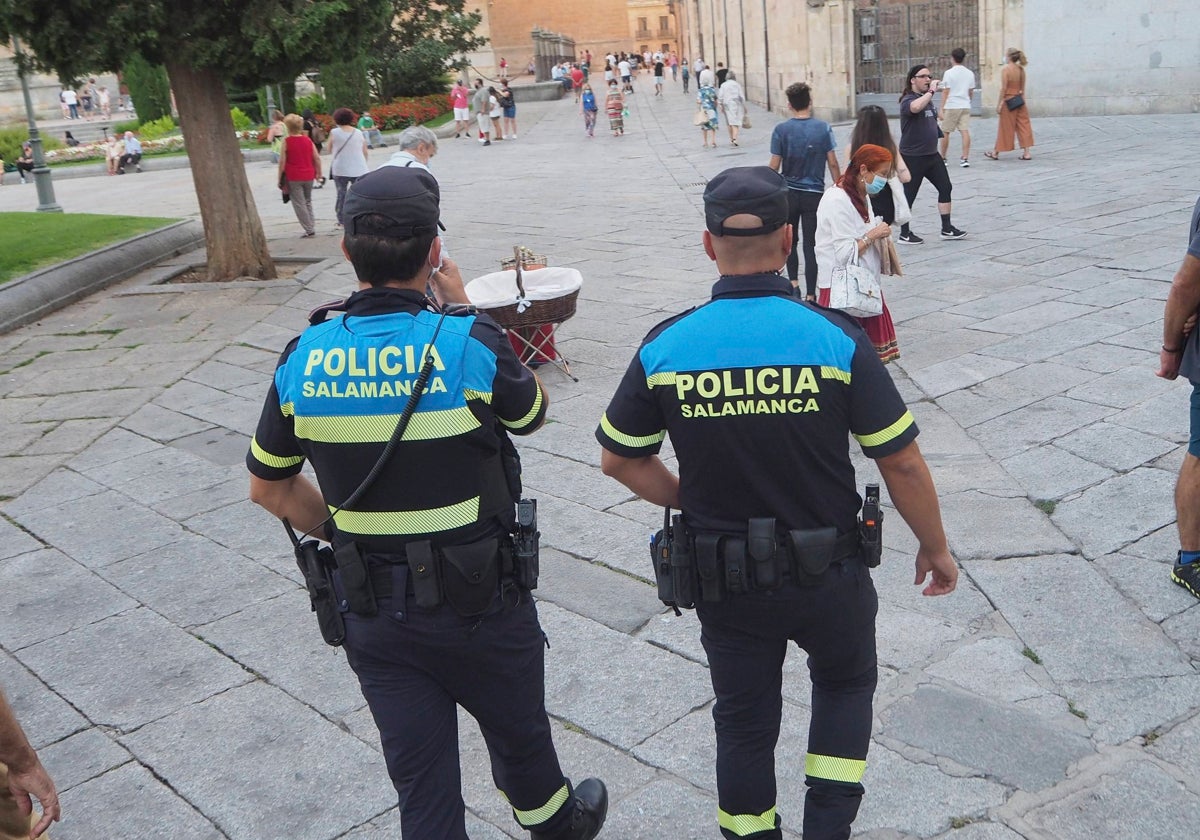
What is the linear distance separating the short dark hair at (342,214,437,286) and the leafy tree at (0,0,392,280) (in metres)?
8.26

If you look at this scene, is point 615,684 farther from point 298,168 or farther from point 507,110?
point 507,110

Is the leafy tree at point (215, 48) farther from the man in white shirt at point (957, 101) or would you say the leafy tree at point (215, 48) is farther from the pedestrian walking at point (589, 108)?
the pedestrian walking at point (589, 108)

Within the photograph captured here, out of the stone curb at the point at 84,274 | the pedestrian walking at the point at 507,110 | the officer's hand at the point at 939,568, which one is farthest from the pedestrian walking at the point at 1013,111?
the pedestrian walking at the point at 507,110

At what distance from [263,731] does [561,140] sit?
79.9ft

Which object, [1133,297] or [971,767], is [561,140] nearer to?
[1133,297]

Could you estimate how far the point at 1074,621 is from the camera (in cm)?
402

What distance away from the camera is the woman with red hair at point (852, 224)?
6113 mm

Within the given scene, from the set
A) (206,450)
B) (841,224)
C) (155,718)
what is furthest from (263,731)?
(841,224)

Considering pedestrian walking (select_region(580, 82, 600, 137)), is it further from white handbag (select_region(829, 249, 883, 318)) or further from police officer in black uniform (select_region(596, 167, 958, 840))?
police officer in black uniform (select_region(596, 167, 958, 840))

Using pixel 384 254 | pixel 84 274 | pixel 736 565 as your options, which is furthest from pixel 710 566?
pixel 84 274

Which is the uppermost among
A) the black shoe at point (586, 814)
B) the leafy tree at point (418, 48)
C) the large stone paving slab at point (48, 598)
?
the leafy tree at point (418, 48)

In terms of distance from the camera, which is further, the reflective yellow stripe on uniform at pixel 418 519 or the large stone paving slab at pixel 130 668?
the large stone paving slab at pixel 130 668

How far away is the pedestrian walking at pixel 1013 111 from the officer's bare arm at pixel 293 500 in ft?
46.3

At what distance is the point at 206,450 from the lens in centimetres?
658
